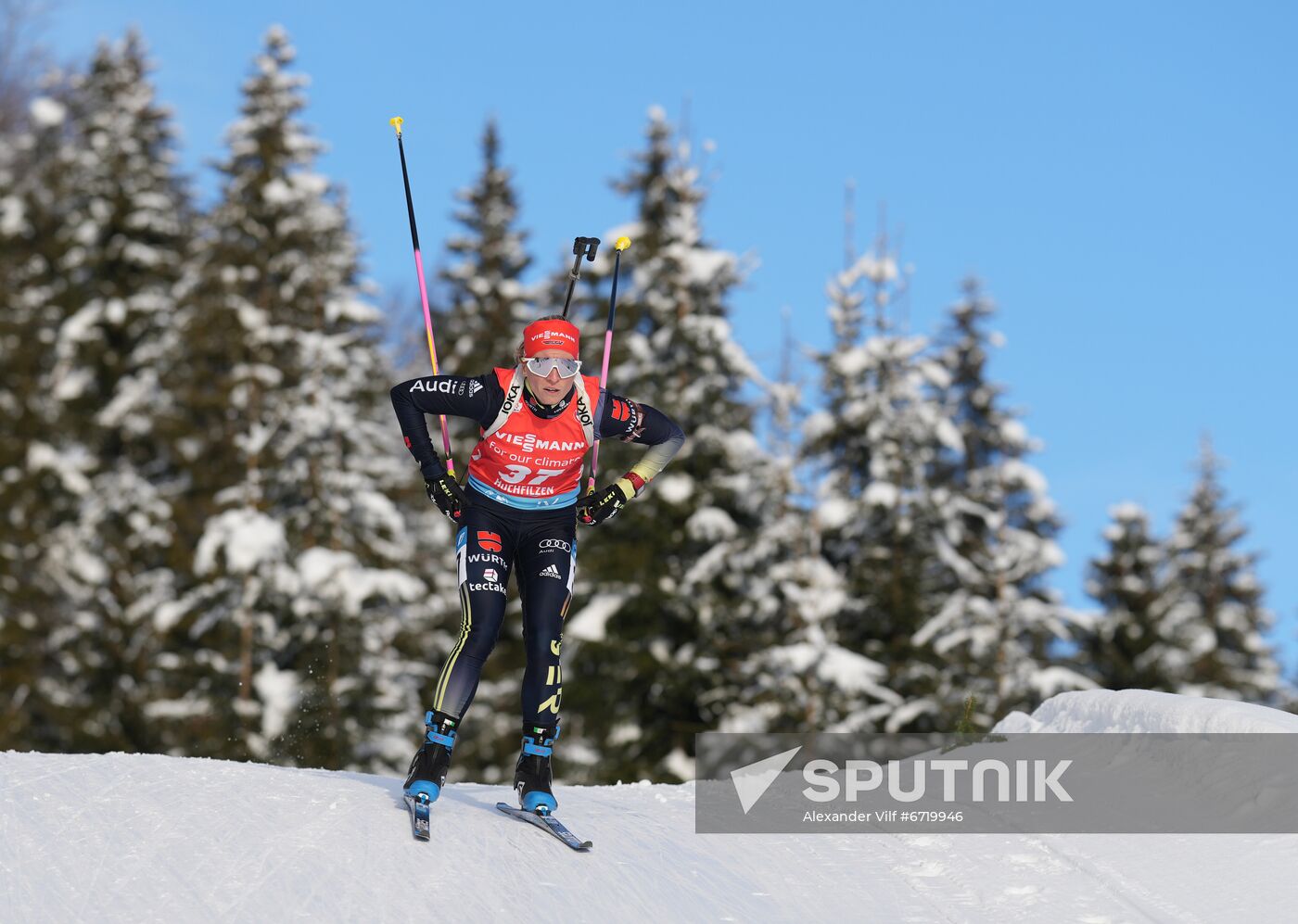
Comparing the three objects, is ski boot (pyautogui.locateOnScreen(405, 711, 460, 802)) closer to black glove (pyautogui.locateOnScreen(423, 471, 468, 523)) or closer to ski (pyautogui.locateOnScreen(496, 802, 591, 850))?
ski (pyautogui.locateOnScreen(496, 802, 591, 850))

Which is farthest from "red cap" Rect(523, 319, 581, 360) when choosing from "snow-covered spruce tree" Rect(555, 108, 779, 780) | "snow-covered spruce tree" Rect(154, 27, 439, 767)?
"snow-covered spruce tree" Rect(154, 27, 439, 767)

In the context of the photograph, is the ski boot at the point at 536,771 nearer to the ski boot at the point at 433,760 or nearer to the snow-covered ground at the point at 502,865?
the snow-covered ground at the point at 502,865

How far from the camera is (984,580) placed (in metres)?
24.4

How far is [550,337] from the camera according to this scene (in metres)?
6.59

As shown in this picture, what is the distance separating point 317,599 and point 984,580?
38.8 feet

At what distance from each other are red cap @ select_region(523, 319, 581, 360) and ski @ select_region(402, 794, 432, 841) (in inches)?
86.9

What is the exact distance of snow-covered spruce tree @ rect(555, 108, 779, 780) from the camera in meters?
21.0

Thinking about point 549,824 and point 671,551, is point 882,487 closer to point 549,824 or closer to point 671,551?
point 671,551

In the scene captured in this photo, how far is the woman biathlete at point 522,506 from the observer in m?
6.61

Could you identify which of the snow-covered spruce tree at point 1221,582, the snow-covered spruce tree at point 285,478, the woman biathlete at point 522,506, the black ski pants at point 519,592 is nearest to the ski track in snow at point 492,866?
the woman biathlete at point 522,506

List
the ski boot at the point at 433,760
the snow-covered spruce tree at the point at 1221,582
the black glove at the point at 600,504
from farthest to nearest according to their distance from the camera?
1. the snow-covered spruce tree at the point at 1221,582
2. the black glove at the point at 600,504
3. the ski boot at the point at 433,760

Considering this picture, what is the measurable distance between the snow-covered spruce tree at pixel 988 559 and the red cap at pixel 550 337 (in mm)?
14866

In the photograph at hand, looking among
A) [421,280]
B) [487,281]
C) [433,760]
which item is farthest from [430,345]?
[487,281]

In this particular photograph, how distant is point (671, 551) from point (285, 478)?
732 centimetres
